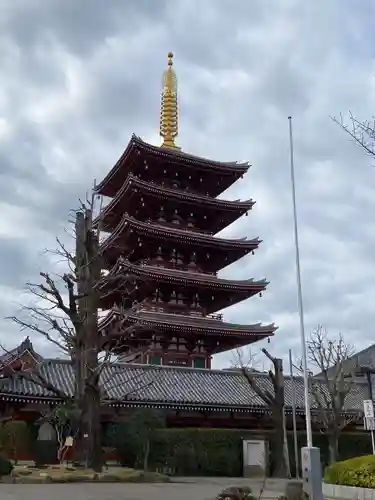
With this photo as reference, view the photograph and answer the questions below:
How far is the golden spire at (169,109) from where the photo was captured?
39125mm

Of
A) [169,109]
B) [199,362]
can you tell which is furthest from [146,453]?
[169,109]

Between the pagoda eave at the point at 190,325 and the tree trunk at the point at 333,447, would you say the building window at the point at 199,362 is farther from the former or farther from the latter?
the tree trunk at the point at 333,447

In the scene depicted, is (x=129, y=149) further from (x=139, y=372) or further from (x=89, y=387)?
(x=89, y=387)

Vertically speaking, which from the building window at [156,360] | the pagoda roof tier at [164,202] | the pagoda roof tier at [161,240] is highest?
the pagoda roof tier at [164,202]

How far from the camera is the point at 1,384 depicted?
80.1 feet

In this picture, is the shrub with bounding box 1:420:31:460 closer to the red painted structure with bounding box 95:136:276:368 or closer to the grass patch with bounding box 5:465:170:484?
the grass patch with bounding box 5:465:170:484

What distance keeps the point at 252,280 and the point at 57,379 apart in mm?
13532

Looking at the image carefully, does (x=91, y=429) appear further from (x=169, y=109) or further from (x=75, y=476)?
(x=169, y=109)

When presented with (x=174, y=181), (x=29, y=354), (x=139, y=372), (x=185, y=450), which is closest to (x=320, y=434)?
(x=185, y=450)

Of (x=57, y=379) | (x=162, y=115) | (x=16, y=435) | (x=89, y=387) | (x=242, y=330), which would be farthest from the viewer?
(x=162, y=115)

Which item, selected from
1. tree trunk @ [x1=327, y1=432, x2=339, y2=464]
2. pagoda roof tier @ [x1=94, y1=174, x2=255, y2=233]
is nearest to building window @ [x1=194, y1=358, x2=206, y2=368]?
pagoda roof tier @ [x1=94, y1=174, x2=255, y2=233]

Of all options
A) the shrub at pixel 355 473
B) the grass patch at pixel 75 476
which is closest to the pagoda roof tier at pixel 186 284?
the grass patch at pixel 75 476

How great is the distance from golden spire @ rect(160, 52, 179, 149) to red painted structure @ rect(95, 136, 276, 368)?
11.2 feet

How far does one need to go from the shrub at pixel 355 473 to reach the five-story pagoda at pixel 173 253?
16.7 m
